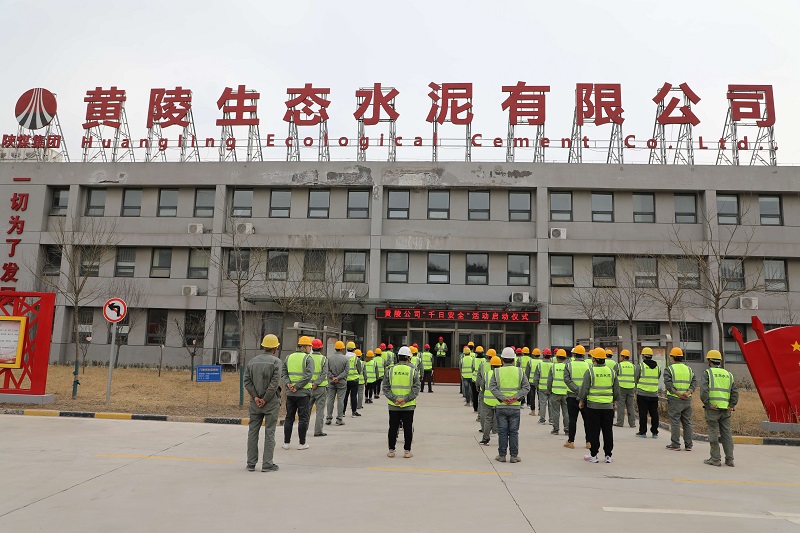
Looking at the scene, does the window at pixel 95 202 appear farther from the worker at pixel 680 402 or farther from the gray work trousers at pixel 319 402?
the worker at pixel 680 402

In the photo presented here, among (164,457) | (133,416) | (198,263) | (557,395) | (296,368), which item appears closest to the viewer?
(164,457)

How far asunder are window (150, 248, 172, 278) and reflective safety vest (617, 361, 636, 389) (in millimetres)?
25035

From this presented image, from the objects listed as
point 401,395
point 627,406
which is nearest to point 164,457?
point 401,395

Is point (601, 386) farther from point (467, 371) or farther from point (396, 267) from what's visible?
point (396, 267)

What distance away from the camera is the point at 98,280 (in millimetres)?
31656

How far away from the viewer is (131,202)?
32750 mm

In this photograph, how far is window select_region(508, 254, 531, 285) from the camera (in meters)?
30.4

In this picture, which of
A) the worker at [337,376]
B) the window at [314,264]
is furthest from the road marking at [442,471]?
the window at [314,264]

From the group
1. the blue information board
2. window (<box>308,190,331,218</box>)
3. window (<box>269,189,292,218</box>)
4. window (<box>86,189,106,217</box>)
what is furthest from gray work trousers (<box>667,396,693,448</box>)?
window (<box>86,189,106,217</box>)

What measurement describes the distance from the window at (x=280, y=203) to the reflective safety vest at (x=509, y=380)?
23.2m

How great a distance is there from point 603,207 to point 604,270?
330 centimetres

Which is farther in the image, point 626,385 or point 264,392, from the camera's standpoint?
point 626,385

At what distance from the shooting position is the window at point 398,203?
31172 mm

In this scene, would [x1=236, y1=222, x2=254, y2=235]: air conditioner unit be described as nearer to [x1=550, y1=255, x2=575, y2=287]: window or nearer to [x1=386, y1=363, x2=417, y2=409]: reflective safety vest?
[x1=550, y1=255, x2=575, y2=287]: window
